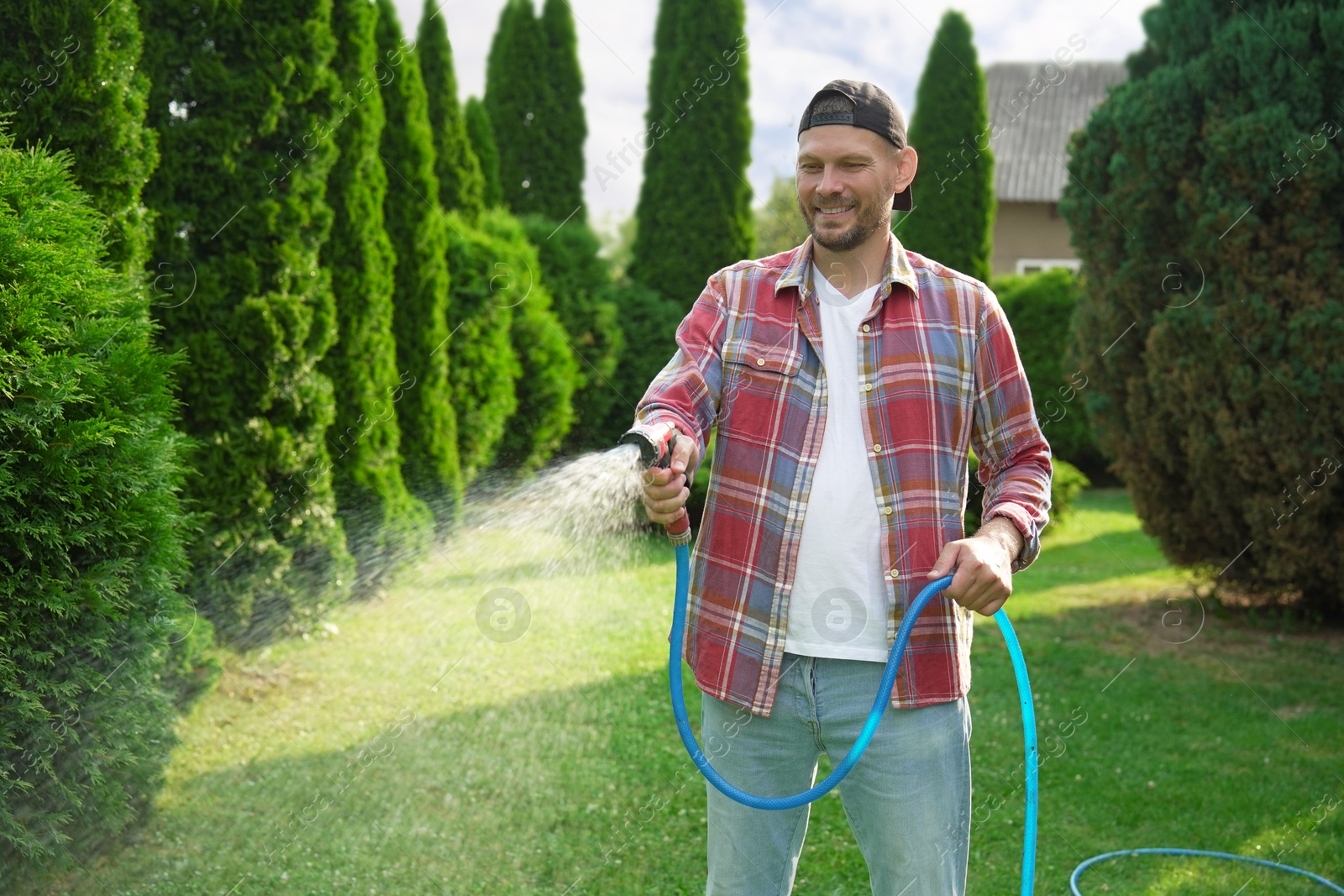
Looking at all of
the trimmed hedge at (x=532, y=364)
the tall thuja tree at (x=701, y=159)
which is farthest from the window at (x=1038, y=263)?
the trimmed hedge at (x=532, y=364)

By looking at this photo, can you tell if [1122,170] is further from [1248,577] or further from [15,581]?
[15,581]

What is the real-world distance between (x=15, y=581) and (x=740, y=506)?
78.2 inches

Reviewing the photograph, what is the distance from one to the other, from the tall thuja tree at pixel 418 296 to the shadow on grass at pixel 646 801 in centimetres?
260

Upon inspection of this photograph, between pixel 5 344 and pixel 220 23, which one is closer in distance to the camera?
pixel 5 344

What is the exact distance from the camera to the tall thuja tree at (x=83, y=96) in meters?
3.81

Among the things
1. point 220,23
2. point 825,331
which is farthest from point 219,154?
point 825,331

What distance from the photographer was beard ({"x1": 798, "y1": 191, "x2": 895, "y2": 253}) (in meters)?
2.29

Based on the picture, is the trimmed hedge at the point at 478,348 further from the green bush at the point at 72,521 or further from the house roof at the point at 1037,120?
the house roof at the point at 1037,120

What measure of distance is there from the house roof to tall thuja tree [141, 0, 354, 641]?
18.3 m

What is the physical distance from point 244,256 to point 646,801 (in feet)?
10.2

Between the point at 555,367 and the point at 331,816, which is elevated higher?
the point at 555,367

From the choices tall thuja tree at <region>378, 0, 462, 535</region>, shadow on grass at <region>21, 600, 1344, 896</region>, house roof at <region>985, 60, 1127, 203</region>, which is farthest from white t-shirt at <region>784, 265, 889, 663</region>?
house roof at <region>985, 60, 1127, 203</region>

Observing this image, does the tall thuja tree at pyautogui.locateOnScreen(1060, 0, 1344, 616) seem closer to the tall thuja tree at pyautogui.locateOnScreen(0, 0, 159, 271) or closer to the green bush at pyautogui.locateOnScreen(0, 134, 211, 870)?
the tall thuja tree at pyautogui.locateOnScreen(0, 0, 159, 271)

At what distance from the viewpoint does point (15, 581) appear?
2.97 m
